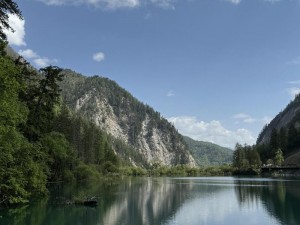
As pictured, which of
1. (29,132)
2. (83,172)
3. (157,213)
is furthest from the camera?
(83,172)

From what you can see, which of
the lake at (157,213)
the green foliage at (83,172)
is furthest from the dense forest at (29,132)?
the lake at (157,213)

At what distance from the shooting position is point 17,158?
157 ft

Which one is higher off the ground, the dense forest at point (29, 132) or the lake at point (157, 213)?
the dense forest at point (29, 132)

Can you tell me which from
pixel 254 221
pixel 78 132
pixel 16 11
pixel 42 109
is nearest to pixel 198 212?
pixel 254 221

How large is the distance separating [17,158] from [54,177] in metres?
67.0

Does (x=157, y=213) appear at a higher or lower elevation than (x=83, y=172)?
lower

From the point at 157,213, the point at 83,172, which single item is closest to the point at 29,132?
the point at 157,213

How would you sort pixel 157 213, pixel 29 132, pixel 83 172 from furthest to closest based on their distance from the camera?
pixel 83 172 < pixel 29 132 < pixel 157 213

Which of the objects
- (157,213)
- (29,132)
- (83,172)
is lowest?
(157,213)

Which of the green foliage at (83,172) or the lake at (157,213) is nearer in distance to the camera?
the lake at (157,213)

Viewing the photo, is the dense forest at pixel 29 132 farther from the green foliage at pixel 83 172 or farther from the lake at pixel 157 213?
the lake at pixel 157 213

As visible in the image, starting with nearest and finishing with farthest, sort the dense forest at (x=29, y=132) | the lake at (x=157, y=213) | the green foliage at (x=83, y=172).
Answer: the dense forest at (x=29, y=132) < the lake at (x=157, y=213) < the green foliage at (x=83, y=172)

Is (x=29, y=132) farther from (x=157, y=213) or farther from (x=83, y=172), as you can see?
(x=83, y=172)

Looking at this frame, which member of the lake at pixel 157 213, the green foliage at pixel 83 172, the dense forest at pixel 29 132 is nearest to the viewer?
the dense forest at pixel 29 132
